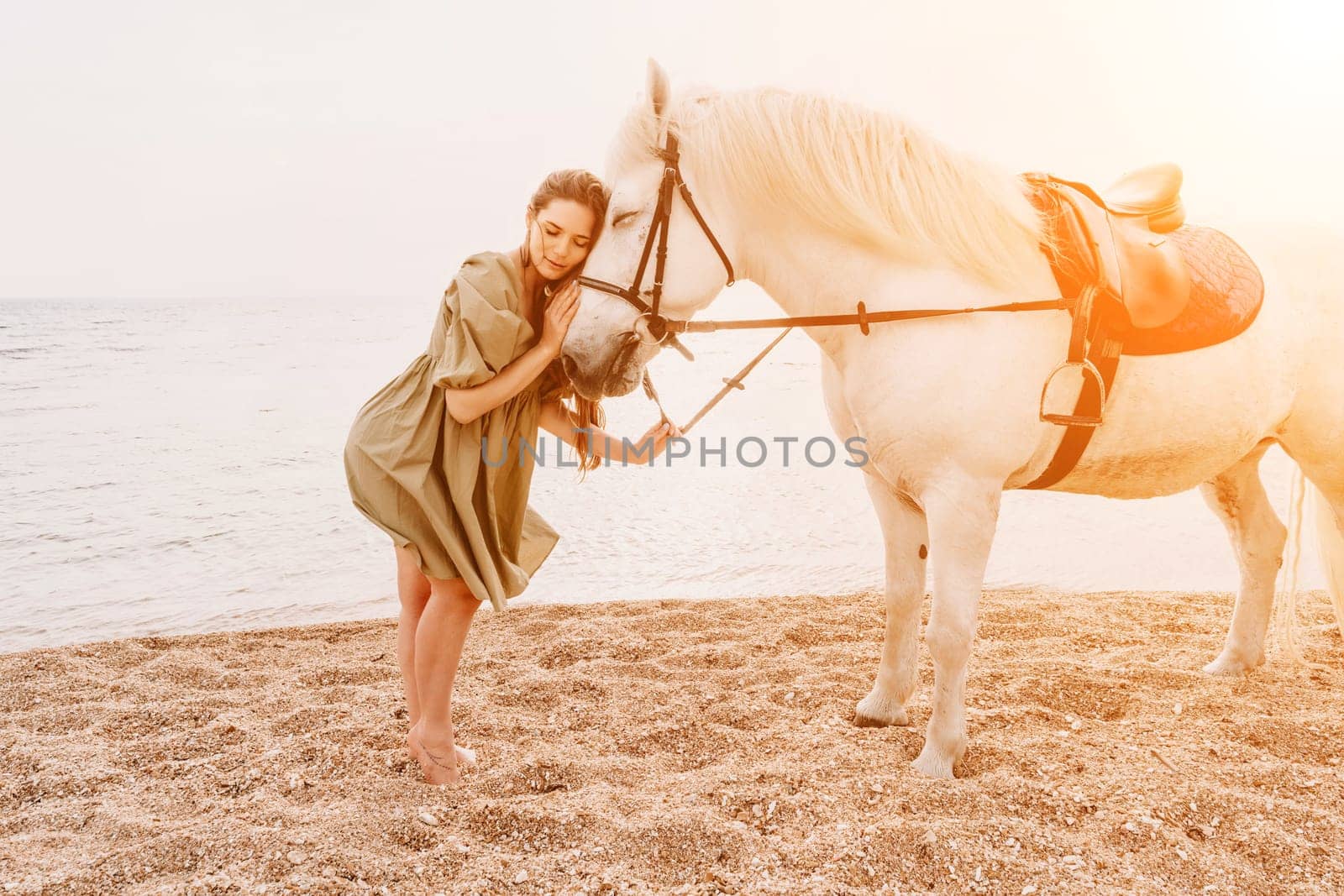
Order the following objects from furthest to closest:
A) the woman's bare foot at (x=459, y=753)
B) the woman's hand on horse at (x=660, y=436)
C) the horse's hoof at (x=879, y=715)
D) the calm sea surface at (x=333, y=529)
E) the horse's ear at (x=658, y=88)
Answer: the calm sea surface at (x=333, y=529), the horse's hoof at (x=879, y=715), the woman's hand on horse at (x=660, y=436), the woman's bare foot at (x=459, y=753), the horse's ear at (x=658, y=88)

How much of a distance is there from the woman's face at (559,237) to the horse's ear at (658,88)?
31 centimetres

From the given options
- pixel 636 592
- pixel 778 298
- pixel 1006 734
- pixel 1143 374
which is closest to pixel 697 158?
pixel 778 298

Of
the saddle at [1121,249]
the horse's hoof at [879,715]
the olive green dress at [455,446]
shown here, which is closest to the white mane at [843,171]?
the saddle at [1121,249]

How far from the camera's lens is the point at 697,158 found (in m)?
2.10

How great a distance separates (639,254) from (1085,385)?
1.21 m

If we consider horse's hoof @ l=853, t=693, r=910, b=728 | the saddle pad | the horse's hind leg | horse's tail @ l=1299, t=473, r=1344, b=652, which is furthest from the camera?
the horse's hind leg

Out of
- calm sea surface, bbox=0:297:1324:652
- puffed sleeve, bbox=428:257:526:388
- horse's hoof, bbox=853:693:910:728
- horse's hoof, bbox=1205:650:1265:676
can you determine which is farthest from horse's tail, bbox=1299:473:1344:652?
puffed sleeve, bbox=428:257:526:388

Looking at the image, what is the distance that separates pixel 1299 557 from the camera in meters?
2.98

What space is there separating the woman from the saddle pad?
1519 mm

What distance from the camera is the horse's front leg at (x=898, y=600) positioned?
2.49 meters

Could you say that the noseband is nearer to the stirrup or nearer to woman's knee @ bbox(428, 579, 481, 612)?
woman's knee @ bbox(428, 579, 481, 612)

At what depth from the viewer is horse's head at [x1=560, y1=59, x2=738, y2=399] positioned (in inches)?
81.9

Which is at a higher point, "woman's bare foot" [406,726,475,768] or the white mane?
the white mane

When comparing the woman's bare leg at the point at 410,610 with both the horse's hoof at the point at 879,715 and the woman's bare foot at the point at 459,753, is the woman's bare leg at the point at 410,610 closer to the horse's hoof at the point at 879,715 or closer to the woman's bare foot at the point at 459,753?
the woman's bare foot at the point at 459,753
